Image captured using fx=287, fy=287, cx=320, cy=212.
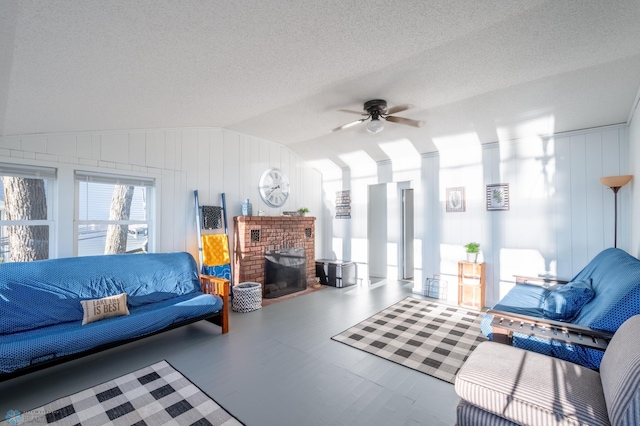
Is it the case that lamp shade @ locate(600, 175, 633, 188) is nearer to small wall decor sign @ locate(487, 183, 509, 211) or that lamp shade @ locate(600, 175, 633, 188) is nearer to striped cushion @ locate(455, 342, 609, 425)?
small wall decor sign @ locate(487, 183, 509, 211)

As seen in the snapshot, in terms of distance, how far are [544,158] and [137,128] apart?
5307mm

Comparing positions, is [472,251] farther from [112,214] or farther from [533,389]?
[112,214]

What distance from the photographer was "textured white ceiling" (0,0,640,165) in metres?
1.61

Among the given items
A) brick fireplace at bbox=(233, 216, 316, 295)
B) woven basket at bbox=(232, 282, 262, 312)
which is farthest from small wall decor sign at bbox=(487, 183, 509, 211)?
woven basket at bbox=(232, 282, 262, 312)

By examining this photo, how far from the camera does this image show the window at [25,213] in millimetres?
2795

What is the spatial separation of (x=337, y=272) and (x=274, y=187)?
1.99 meters

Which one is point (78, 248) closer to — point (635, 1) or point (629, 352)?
point (629, 352)

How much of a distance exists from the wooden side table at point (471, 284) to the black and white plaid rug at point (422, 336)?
0.19 m

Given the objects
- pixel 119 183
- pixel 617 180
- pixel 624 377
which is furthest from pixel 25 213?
pixel 617 180

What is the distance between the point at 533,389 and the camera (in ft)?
4.69

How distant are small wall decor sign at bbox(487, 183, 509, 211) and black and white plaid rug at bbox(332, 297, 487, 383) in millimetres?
1557

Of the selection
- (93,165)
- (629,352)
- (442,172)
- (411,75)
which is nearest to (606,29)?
(411,75)

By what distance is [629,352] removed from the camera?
128 cm

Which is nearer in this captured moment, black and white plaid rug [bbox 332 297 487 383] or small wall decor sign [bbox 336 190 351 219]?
black and white plaid rug [bbox 332 297 487 383]
